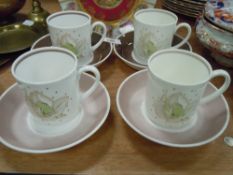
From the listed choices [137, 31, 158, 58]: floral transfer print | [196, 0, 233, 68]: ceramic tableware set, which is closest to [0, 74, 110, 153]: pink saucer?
[137, 31, 158, 58]: floral transfer print

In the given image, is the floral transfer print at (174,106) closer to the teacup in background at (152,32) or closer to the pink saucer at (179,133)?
the pink saucer at (179,133)

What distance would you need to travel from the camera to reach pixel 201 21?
0.52 m

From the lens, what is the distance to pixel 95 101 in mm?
453

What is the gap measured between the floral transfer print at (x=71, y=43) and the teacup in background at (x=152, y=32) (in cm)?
11

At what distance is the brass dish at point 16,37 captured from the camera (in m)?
0.58

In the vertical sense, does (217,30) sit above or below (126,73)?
above

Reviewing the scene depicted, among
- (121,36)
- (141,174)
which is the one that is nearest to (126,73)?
(121,36)

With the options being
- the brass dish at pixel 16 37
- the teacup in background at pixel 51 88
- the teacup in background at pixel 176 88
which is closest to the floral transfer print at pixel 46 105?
the teacup in background at pixel 51 88

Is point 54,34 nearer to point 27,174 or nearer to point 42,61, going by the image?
point 42,61

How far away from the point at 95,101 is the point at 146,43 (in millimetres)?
168

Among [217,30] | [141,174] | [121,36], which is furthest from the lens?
[121,36]

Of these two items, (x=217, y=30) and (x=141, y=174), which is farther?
(x=217, y=30)

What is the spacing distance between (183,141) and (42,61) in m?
0.26

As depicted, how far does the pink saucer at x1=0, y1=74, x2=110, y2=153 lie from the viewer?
371 mm
